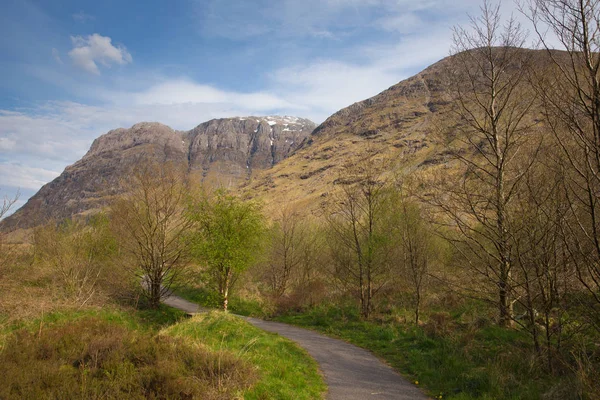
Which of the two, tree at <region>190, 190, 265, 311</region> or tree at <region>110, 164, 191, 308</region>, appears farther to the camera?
tree at <region>110, 164, 191, 308</region>

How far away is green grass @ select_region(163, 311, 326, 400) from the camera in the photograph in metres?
6.96

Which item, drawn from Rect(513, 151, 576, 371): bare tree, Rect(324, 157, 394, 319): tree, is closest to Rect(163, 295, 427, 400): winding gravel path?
Rect(513, 151, 576, 371): bare tree

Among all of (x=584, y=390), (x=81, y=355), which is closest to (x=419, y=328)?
(x=584, y=390)

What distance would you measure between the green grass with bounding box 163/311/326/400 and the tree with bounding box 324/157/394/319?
7.32 meters

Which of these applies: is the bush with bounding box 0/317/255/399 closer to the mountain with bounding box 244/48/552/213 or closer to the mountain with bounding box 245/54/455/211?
the mountain with bounding box 244/48/552/213

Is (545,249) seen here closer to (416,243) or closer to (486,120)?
(486,120)

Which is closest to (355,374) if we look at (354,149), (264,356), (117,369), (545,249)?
(264,356)

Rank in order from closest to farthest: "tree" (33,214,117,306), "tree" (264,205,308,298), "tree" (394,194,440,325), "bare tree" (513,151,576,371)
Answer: "bare tree" (513,151,576,371), "tree" (394,194,440,325), "tree" (33,214,117,306), "tree" (264,205,308,298)

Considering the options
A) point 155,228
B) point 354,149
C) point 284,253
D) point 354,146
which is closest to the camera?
point 155,228

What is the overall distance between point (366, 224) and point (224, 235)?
→ 25.9 feet

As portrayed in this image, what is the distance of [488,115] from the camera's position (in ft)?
35.8

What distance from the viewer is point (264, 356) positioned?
8953mm

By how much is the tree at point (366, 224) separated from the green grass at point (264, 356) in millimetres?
7317

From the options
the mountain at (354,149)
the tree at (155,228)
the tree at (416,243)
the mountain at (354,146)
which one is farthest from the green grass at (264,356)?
the mountain at (354,146)
